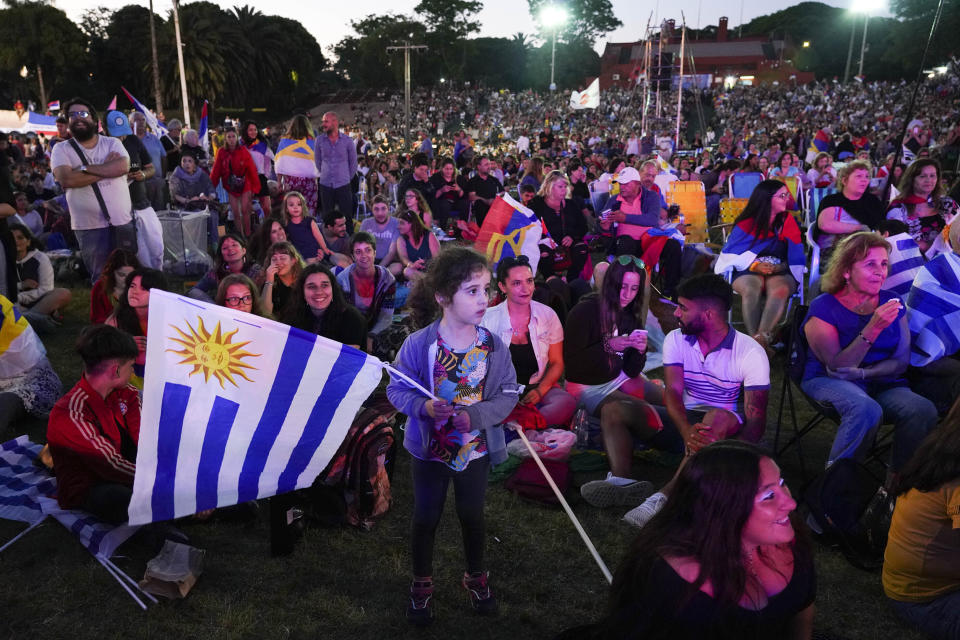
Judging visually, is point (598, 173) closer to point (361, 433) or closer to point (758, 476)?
point (361, 433)

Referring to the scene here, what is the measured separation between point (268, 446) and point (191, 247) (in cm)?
795

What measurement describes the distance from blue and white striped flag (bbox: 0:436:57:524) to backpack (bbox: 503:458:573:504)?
2617 millimetres

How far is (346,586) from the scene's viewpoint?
3629 millimetres

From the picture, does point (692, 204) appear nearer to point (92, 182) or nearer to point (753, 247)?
point (753, 247)

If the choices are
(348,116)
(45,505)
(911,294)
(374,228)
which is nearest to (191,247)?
(374,228)

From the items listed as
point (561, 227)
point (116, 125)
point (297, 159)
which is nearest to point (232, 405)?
point (561, 227)

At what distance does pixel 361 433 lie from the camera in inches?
165

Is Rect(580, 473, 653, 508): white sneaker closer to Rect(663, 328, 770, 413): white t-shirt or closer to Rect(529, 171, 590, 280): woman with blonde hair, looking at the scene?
Rect(663, 328, 770, 413): white t-shirt

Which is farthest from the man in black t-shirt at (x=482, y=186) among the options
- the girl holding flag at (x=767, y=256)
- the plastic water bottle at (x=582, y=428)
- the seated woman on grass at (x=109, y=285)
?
the plastic water bottle at (x=582, y=428)

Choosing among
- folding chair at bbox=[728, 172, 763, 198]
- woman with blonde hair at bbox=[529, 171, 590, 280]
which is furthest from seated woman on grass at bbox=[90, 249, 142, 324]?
folding chair at bbox=[728, 172, 763, 198]

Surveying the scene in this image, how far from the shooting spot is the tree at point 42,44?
51.1m

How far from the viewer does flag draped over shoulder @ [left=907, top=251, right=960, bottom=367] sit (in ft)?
15.4

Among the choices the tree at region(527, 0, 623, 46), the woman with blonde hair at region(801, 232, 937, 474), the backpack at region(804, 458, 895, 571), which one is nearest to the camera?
the backpack at region(804, 458, 895, 571)

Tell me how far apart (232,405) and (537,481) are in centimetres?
205
